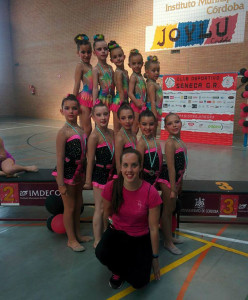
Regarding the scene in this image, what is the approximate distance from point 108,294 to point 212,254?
980 millimetres

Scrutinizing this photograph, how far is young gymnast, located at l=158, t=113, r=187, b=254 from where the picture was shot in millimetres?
2250

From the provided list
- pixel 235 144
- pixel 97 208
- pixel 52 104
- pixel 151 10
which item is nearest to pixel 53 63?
pixel 52 104

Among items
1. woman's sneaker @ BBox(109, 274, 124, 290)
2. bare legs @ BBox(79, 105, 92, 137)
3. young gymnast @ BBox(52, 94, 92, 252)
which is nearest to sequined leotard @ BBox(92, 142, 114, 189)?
young gymnast @ BBox(52, 94, 92, 252)

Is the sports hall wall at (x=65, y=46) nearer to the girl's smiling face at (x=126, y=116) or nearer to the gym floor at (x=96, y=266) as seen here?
the gym floor at (x=96, y=266)

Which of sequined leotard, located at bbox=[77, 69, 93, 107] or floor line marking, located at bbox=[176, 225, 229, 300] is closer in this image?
floor line marking, located at bbox=[176, 225, 229, 300]

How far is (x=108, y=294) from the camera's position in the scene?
5.86ft

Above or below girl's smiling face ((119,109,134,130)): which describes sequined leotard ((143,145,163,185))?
below

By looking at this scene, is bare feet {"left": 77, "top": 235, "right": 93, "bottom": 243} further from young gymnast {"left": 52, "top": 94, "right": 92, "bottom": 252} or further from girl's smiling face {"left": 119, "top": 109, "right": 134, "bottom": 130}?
girl's smiling face {"left": 119, "top": 109, "right": 134, "bottom": 130}

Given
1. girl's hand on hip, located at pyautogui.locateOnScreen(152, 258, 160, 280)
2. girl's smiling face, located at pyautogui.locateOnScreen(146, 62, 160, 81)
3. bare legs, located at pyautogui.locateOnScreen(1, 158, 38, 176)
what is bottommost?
girl's hand on hip, located at pyautogui.locateOnScreen(152, 258, 160, 280)

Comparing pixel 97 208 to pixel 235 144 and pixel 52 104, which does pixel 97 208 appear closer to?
pixel 235 144

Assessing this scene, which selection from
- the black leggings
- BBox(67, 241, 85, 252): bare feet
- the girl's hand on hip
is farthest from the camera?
BBox(67, 241, 85, 252): bare feet

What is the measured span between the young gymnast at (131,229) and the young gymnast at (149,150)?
408mm

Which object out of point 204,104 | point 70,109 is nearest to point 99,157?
point 70,109

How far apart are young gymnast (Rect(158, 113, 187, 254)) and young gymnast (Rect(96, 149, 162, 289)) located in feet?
1.42
